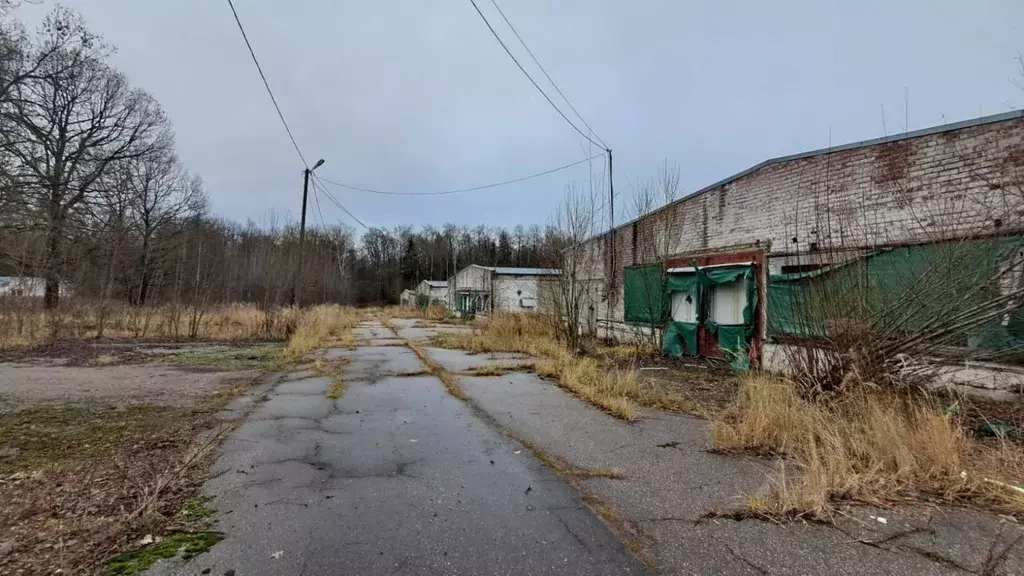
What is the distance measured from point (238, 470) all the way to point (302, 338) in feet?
34.4

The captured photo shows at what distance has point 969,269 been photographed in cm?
479

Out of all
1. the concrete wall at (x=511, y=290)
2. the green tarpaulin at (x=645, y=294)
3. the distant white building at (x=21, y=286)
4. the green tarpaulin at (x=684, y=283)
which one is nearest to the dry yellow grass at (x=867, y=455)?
the green tarpaulin at (x=684, y=283)

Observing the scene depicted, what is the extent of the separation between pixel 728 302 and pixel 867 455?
706 centimetres

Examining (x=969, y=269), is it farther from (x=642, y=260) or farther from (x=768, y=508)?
(x=642, y=260)

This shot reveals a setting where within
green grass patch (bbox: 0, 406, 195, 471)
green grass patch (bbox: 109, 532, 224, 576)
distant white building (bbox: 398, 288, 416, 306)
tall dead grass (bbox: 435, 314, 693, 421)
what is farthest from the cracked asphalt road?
distant white building (bbox: 398, 288, 416, 306)

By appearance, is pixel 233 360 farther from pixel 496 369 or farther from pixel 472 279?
pixel 472 279

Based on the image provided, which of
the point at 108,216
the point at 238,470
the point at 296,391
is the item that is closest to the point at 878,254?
the point at 238,470

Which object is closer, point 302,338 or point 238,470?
point 238,470

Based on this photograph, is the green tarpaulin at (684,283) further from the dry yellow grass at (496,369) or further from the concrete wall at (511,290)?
the concrete wall at (511,290)

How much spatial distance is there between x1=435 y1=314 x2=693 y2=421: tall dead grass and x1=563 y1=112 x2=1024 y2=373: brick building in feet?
7.75

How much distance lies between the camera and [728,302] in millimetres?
10461

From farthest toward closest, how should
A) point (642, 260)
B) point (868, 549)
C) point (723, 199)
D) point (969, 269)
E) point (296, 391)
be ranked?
point (642, 260), point (723, 199), point (296, 391), point (969, 269), point (868, 549)

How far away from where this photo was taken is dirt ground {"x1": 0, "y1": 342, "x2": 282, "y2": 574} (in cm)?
258

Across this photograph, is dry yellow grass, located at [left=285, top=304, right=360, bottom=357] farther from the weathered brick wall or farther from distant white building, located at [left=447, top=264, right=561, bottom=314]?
the weathered brick wall
